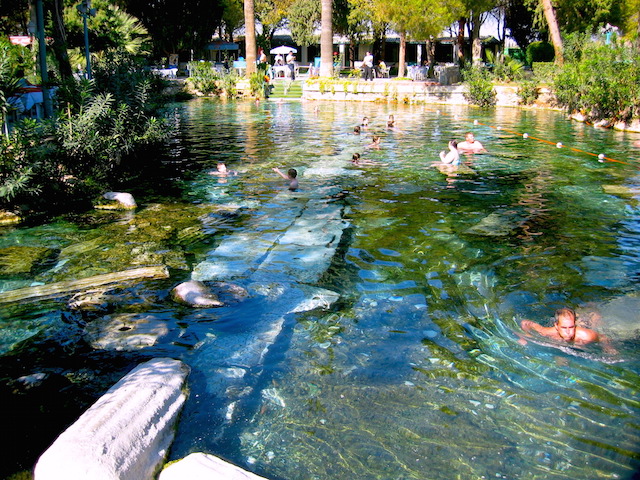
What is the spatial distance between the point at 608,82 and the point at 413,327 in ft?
63.2

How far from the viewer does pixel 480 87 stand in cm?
3005

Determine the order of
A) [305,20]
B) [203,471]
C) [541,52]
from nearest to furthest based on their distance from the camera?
[203,471]
[541,52]
[305,20]

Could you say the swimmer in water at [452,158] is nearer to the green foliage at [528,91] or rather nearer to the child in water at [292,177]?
the child in water at [292,177]

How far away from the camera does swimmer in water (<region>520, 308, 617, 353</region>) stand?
5.87 meters

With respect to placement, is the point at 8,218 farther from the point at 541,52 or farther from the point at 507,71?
the point at 541,52

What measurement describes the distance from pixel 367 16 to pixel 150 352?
38.2m

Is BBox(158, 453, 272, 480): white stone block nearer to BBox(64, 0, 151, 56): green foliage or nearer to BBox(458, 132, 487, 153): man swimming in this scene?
BBox(458, 132, 487, 153): man swimming

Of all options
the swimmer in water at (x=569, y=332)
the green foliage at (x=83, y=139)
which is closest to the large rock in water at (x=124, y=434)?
the swimmer in water at (x=569, y=332)

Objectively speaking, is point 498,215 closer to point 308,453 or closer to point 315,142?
point 308,453

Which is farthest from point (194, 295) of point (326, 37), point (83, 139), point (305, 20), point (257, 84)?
point (305, 20)

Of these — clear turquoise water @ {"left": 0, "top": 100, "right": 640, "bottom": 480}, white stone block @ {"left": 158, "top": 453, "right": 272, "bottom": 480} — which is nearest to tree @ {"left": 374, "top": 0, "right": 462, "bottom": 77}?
clear turquoise water @ {"left": 0, "top": 100, "right": 640, "bottom": 480}

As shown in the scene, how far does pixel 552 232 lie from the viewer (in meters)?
9.47

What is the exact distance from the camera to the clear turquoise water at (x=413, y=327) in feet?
14.6

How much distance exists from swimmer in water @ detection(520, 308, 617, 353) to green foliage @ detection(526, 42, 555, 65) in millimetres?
38155
